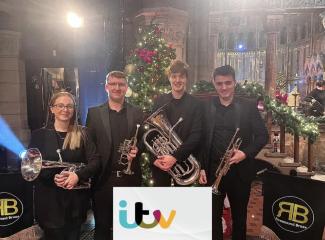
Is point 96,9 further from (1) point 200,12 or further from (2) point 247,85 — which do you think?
(2) point 247,85

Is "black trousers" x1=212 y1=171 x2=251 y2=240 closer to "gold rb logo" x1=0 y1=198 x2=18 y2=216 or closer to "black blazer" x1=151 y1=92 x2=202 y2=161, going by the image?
"black blazer" x1=151 y1=92 x2=202 y2=161

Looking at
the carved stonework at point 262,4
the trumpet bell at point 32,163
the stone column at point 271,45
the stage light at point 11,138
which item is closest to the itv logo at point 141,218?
the trumpet bell at point 32,163

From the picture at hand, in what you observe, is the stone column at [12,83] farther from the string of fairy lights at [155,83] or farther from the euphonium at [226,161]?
the euphonium at [226,161]

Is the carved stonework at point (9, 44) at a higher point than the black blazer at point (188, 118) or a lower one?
higher

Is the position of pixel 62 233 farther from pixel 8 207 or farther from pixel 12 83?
pixel 12 83

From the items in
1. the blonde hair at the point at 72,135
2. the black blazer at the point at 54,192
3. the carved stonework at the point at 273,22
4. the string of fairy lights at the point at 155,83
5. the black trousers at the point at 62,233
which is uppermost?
the carved stonework at the point at 273,22

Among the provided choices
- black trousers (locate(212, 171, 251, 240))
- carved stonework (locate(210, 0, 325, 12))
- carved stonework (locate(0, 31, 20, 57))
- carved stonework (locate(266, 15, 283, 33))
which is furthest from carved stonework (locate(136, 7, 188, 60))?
carved stonework (locate(266, 15, 283, 33))

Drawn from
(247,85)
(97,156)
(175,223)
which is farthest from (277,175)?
(247,85)

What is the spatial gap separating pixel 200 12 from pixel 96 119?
6.10 metres

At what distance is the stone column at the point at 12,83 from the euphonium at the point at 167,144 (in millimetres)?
6285

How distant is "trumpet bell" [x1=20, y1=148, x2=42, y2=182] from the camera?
3.11 m

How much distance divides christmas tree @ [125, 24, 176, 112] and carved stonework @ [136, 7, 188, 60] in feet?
4.13

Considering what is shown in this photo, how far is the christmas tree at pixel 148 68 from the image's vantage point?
235 inches

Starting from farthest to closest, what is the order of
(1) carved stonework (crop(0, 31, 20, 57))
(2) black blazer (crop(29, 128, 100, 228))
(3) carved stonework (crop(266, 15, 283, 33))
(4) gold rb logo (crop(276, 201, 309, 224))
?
(3) carved stonework (crop(266, 15, 283, 33)) → (1) carved stonework (crop(0, 31, 20, 57)) → (4) gold rb logo (crop(276, 201, 309, 224)) → (2) black blazer (crop(29, 128, 100, 228))
